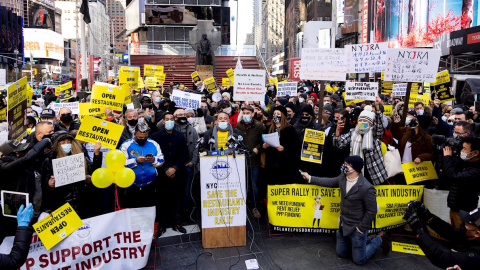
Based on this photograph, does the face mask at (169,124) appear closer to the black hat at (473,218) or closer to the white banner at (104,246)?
the white banner at (104,246)

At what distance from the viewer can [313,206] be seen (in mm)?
6734

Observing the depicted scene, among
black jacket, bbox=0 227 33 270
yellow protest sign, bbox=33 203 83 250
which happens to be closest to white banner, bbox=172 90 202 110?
yellow protest sign, bbox=33 203 83 250

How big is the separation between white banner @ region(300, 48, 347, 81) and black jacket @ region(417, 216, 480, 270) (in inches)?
179

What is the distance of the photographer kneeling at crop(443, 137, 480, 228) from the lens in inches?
219

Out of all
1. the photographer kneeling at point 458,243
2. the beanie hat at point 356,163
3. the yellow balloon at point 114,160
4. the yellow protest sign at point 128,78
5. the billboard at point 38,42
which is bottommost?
the photographer kneeling at point 458,243

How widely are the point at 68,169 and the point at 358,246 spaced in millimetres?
3896

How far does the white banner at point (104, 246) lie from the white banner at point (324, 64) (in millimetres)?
4312

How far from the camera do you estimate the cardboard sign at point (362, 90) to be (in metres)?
8.98

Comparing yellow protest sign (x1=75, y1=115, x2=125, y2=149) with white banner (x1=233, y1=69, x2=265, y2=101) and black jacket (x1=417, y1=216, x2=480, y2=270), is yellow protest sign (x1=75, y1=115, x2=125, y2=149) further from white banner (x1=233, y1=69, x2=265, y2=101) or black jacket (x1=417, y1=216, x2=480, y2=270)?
black jacket (x1=417, y1=216, x2=480, y2=270)

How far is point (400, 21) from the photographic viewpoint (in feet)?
129

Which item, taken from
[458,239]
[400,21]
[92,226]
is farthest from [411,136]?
[400,21]

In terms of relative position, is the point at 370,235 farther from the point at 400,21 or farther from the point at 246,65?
the point at 400,21

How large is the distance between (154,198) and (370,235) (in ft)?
10.9

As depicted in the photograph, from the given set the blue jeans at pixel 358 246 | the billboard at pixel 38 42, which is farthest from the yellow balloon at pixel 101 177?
the billboard at pixel 38 42
